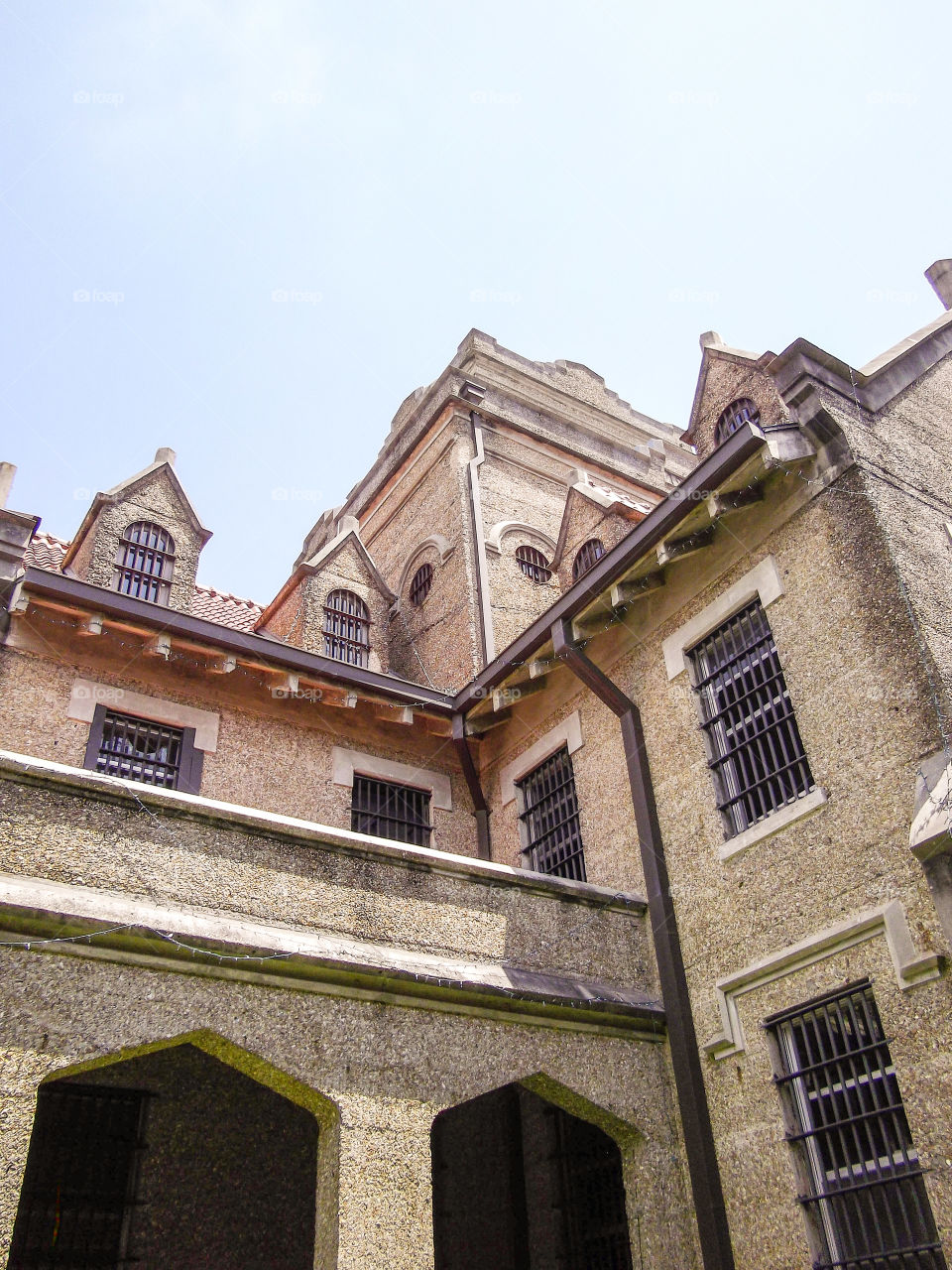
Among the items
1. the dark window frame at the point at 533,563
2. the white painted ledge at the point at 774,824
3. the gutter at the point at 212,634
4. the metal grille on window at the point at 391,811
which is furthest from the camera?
the dark window frame at the point at 533,563

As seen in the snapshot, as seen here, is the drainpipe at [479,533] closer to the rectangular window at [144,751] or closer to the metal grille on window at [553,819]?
the metal grille on window at [553,819]

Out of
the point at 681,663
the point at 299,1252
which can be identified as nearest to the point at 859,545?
the point at 681,663

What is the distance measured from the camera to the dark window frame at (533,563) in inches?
664

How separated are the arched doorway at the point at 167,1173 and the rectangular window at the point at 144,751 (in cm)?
278

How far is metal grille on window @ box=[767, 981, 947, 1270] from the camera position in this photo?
7.11 meters

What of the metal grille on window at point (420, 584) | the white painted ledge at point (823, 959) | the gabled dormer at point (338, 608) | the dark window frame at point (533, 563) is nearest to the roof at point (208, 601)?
the gabled dormer at point (338, 608)

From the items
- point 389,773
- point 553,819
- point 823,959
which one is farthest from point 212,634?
point 823,959

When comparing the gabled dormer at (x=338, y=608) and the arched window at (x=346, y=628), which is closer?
the gabled dormer at (x=338, y=608)

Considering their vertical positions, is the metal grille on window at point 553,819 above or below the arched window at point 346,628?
below

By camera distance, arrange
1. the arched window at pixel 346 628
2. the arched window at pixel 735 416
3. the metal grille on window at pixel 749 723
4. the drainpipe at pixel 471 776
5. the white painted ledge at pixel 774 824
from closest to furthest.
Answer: the white painted ledge at pixel 774 824
the metal grille on window at pixel 749 723
the arched window at pixel 735 416
the drainpipe at pixel 471 776
the arched window at pixel 346 628

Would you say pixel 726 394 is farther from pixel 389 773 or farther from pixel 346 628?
pixel 346 628

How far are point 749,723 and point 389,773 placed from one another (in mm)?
4582

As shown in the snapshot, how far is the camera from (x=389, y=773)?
40.9 ft

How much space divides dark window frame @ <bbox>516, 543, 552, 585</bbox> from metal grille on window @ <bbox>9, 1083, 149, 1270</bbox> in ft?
32.7
